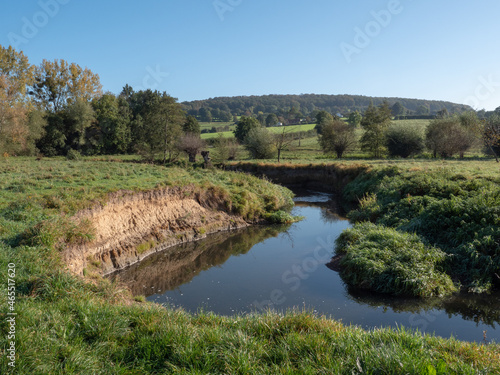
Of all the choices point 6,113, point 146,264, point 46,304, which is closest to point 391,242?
point 146,264

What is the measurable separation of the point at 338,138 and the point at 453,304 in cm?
4113

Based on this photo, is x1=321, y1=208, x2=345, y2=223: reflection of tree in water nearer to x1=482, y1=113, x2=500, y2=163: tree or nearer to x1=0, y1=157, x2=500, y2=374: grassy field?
x1=0, y1=157, x2=500, y2=374: grassy field

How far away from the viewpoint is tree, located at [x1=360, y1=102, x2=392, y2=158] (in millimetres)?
49031

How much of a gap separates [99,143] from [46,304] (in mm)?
46470

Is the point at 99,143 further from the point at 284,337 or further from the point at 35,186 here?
the point at 284,337

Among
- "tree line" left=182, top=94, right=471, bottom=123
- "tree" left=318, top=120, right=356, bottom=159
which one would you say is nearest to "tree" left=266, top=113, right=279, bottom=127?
"tree line" left=182, top=94, right=471, bottom=123

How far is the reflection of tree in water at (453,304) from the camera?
32.4 feet

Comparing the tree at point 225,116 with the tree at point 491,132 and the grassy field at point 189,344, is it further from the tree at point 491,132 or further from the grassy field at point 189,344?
the grassy field at point 189,344

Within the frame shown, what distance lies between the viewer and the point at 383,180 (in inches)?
951

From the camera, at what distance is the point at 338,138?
49719 millimetres

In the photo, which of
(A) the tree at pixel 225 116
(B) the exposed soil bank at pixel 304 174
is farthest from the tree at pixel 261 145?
(A) the tree at pixel 225 116

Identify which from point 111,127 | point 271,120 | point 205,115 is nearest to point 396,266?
point 111,127

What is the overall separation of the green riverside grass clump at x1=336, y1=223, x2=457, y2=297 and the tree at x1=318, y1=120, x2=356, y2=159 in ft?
121

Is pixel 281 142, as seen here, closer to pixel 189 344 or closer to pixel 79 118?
pixel 79 118
